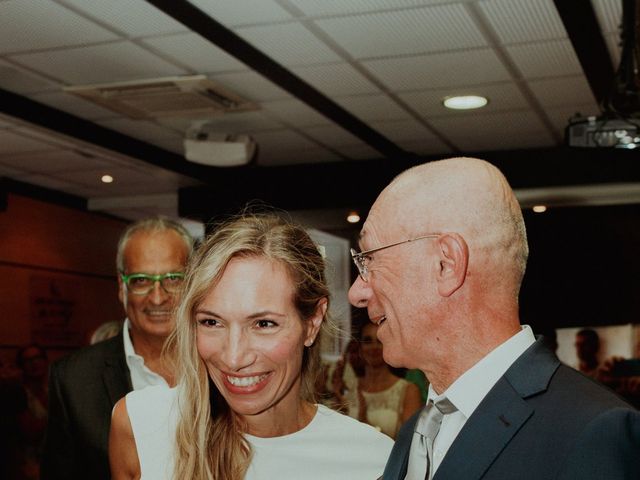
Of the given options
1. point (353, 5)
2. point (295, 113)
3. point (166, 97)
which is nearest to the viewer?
point (353, 5)

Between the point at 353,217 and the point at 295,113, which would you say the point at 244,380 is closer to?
the point at 295,113

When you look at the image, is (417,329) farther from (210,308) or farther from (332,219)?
(332,219)

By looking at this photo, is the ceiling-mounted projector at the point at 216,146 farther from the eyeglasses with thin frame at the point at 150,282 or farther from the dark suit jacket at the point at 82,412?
the dark suit jacket at the point at 82,412

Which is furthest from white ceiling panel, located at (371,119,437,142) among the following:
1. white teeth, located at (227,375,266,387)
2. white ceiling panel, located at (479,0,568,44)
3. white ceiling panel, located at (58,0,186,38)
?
white teeth, located at (227,375,266,387)

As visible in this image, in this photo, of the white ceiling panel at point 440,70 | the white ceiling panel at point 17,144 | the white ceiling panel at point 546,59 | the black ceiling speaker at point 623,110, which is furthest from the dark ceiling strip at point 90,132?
the black ceiling speaker at point 623,110

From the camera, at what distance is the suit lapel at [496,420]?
153 cm

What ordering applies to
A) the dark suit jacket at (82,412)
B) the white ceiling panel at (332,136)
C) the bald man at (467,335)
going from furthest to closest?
1. the white ceiling panel at (332,136)
2. the dark suit jacket at (82,412)
3. the bald man at (467,335)

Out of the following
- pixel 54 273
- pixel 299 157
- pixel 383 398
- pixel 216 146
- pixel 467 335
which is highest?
pixel 299 157

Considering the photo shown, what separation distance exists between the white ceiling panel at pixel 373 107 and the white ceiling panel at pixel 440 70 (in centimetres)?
30

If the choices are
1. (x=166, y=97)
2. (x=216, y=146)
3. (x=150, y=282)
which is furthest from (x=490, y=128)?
(x=150, y=282)

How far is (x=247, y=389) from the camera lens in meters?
2.21

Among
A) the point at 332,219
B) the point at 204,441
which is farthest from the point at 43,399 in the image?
the point at 204,441

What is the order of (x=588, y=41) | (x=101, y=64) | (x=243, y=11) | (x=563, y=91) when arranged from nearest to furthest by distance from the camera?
1. (x=243, y=11)
2. (x=588, y=41)
3. (x=101, y=64)
4. (x=563, y=91)

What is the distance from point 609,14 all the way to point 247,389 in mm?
3205
